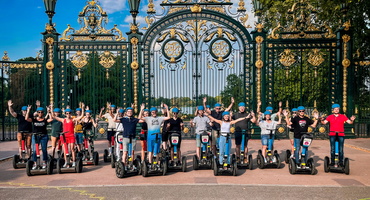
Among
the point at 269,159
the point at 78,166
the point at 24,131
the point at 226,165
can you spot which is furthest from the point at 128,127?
the point at 269,159

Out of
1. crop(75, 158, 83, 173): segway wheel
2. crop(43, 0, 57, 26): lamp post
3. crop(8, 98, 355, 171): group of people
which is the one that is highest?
crop(43, 0, 57, 26): lamp post

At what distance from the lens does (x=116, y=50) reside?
1806cm

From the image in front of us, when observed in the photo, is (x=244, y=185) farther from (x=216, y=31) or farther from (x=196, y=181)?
(x=216, y=31)

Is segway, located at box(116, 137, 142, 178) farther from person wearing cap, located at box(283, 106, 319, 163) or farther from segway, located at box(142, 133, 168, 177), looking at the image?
person wearing cap, located at box(283, 106, 319, 163)

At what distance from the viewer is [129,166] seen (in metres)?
10.1

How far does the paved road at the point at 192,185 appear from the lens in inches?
320

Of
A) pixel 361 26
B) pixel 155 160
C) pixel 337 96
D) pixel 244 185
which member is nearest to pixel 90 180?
pixel 155 160

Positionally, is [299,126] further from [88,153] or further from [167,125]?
[88,153]

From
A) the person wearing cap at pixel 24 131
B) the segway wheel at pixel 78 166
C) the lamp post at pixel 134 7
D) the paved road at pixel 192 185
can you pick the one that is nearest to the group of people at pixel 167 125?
the person wearing cap at pixel 24 131

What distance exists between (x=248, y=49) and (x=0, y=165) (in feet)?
38.2

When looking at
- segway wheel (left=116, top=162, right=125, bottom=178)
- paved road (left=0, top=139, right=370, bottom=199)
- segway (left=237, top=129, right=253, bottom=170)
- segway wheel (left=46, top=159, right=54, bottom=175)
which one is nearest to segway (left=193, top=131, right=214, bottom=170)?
paved road (left=0, top=139, right=370, bottom=199)

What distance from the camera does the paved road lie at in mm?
8133

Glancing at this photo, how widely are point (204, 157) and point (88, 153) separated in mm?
3870

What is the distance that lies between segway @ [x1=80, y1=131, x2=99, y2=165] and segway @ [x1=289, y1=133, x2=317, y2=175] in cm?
601
